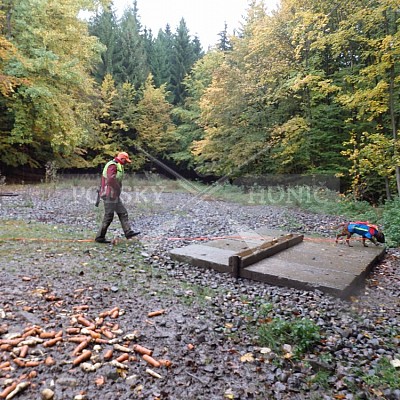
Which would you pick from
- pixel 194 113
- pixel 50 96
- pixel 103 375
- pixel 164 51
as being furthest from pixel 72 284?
pixel 164 51

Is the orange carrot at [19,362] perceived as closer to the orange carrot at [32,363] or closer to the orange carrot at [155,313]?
the orange carrot at [32,363]

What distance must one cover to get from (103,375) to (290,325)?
1870 mm

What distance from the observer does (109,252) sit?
580 cm

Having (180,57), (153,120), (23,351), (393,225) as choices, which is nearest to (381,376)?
(23,351)

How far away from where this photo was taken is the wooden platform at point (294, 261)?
14.4 feet

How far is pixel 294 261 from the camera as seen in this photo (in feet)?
17.3

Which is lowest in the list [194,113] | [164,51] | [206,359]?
[206,359]

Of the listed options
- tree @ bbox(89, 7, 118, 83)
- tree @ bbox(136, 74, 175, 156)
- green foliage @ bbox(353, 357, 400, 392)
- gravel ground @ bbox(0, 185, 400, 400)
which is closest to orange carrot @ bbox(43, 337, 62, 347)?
gravel ground @ bbox(0, 185, 400, 400)

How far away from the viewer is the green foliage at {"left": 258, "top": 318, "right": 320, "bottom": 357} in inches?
119

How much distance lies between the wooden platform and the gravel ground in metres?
0.16

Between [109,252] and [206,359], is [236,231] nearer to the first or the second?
[109,252]

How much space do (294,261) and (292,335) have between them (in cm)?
222

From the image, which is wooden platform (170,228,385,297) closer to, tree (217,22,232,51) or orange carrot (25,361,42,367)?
orange carrot (25,361,42,367)

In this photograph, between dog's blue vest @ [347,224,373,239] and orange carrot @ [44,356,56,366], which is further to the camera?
dog's blue vest @ [347,224,373,239]
